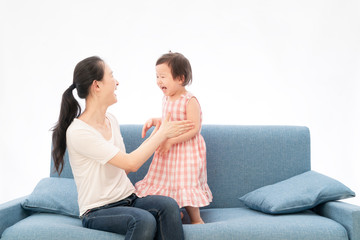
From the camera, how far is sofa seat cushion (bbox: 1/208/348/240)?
6.40 ft

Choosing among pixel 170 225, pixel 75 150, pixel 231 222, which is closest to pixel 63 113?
pixel 75 150

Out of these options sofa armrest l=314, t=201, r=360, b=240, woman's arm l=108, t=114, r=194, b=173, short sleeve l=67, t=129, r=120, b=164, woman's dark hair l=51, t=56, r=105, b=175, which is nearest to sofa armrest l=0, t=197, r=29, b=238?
woman's dark hair l=51, t=56, r=105, b=175

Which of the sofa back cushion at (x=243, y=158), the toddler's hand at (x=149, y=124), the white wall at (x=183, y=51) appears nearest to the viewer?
the toddler's hand at (x=149, y=124)

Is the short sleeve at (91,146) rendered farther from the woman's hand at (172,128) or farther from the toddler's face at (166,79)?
the toddler's face at (166,79)

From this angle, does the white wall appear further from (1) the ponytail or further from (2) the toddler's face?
(1) the ponytail

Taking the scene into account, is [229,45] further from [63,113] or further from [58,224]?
[58,224]

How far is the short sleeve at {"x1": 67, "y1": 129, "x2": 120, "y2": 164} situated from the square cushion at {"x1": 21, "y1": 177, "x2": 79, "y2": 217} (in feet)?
1.52

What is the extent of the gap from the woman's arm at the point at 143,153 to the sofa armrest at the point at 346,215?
92 cm

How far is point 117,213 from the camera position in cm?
193

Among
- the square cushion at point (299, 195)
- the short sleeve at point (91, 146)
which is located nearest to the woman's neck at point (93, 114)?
the short sleeve at point (91, 146)

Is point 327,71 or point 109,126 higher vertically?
point 327,71

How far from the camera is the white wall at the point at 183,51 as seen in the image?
347cm

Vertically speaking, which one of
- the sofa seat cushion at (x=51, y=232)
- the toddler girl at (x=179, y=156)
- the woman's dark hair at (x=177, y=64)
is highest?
the woman's dark hair at (x=177, y=64)

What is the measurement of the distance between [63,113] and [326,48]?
7.85 feet
